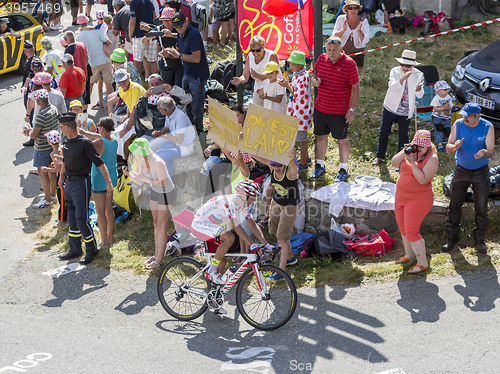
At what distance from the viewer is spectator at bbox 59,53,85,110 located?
1041 cm

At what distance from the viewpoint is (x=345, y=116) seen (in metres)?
7.83

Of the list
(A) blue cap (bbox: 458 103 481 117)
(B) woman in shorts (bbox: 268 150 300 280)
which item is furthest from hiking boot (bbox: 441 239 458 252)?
(B) woman in shorts (bbox: 268 150 300 280)

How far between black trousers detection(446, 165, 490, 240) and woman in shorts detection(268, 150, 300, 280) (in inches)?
81.4

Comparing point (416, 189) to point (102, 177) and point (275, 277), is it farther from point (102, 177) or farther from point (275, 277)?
point (102, 177)

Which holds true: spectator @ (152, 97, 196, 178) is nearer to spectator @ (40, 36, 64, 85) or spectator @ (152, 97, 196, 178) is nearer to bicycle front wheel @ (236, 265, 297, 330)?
bicycle front wheel @ (236, 265, 297, 330)

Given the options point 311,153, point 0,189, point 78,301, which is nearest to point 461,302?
point 311,153

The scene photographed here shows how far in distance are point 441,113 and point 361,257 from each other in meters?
3.16

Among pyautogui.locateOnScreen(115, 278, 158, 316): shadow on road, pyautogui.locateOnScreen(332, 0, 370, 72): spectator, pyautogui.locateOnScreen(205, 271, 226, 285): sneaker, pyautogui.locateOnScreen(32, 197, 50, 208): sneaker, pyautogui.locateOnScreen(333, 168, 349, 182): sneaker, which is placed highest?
pyautogui.locateOnScreen(332, 0, 370, 72): spectator

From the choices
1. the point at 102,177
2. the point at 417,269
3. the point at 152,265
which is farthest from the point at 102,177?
the point at 417,269

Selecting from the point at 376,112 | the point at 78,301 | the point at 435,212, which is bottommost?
the point at 78,301

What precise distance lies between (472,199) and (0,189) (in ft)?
26.7

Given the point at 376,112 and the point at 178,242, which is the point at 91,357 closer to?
the point at 178,242

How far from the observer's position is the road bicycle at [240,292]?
5771 mm

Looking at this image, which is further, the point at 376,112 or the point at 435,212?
the point at 376,112
